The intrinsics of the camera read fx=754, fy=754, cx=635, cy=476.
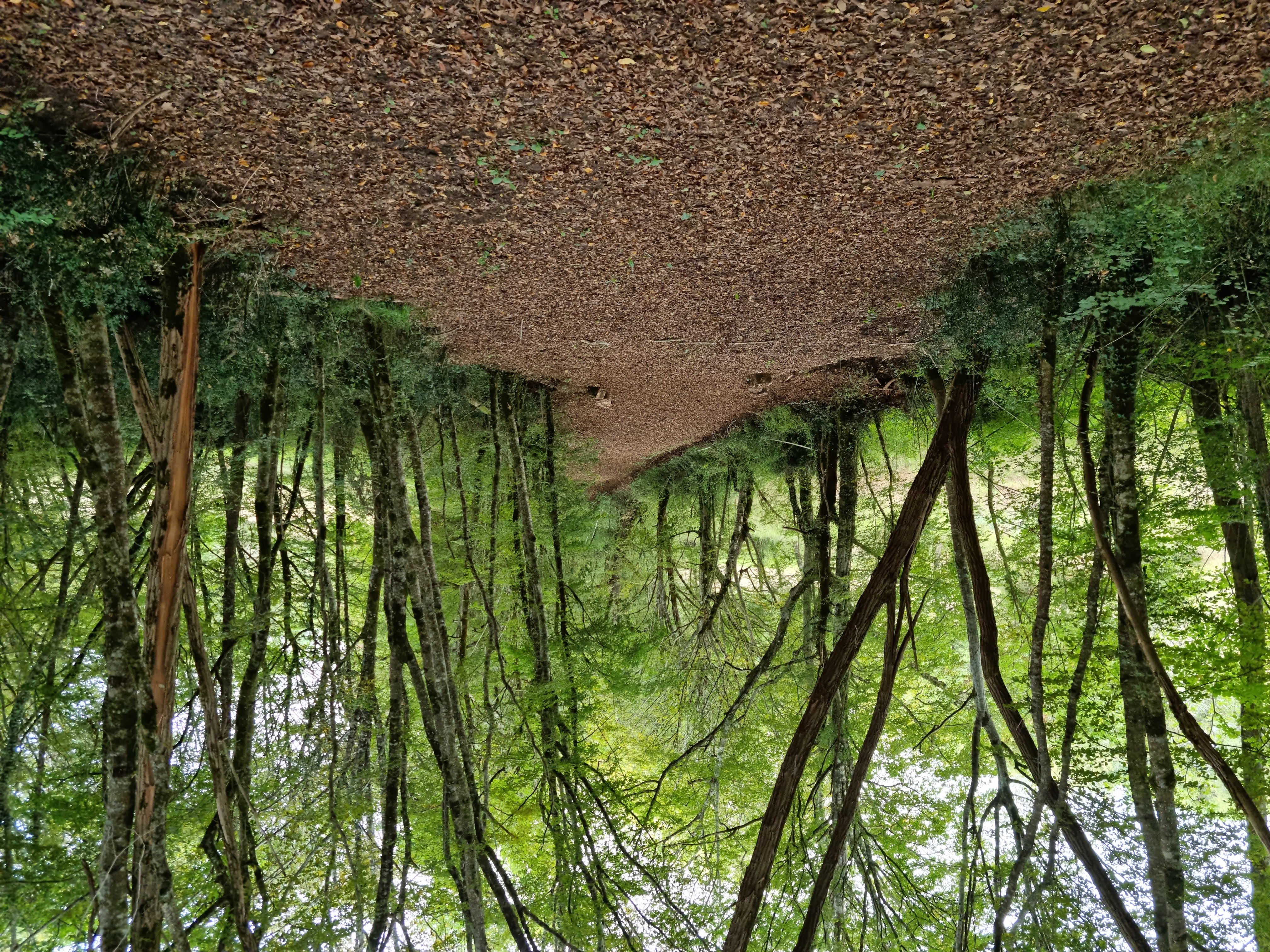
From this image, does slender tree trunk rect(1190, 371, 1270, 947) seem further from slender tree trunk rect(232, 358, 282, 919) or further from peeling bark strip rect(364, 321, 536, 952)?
slender tree trunk rect(232, 358, 282, 919)

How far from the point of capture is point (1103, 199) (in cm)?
204

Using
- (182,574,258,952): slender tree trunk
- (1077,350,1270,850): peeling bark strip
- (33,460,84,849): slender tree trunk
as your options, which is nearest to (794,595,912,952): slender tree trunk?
(1077,350,1270,850): peeling bark strip

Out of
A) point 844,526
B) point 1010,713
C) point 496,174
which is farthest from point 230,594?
point 844,526

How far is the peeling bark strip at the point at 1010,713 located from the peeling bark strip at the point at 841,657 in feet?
0.24

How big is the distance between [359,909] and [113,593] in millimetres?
1715

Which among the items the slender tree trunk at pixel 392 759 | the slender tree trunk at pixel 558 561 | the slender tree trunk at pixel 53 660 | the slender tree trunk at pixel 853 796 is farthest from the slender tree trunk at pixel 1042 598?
the slender tree trunk at pixel 53 660

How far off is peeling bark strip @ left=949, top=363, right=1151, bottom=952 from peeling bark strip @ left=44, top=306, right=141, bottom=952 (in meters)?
2.50

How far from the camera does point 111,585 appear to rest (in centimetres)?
193

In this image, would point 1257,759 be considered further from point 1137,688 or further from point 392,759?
point 392,759

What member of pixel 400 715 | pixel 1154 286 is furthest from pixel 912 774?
pixel 1154 286

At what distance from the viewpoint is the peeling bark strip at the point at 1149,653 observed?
191 cm

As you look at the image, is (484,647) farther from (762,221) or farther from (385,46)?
(385,46)

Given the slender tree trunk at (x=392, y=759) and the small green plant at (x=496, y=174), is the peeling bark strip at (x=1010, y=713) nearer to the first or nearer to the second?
the small green plant at (x=496, y=174)

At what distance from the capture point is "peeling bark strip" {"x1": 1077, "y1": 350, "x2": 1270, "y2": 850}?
1.91 m
